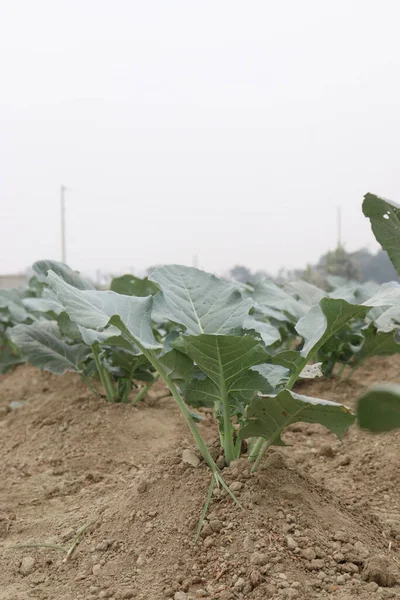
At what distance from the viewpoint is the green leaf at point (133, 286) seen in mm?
2496

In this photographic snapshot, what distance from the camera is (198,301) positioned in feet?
5.11

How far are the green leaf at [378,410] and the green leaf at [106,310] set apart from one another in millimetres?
677

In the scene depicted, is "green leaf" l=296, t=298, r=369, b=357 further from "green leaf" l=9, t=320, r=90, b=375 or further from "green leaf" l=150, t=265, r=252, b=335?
"green leaf" l=9, t=320, r=90, b=375

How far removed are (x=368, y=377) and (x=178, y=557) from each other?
2.69 meters

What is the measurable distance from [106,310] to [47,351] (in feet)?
4.46

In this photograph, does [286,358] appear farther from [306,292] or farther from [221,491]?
[306,292]

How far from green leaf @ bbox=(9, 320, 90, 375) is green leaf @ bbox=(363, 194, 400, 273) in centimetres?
166

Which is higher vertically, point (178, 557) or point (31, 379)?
point (178, 557)

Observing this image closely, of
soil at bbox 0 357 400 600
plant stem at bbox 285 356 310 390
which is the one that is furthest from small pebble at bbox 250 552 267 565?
plant stem at bbox 285 356 310 390

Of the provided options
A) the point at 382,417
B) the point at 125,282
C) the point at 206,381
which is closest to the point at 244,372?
the point at 206,381

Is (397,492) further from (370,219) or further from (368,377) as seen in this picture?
(368,377)

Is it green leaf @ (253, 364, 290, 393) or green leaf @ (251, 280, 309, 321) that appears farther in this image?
green leaf @ (251, 280, 309, 321)

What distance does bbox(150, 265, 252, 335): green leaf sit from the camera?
58.0 inches

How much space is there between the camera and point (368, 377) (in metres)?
3.69
